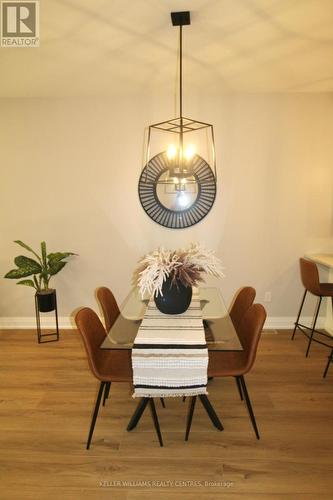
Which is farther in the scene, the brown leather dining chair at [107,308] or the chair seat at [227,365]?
the brown leather dining chair at [107,308]

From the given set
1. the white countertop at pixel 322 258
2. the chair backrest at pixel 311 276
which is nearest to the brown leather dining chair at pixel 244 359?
the chair backrest at pixel 311 276

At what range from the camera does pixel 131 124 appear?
334 centimetres

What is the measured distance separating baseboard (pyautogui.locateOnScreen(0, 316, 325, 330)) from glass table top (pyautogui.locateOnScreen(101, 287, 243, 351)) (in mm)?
1330

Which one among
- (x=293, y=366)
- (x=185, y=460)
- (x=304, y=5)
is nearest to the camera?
(x=185, y=460)

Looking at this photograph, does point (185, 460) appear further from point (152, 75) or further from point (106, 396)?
point (152, 75)

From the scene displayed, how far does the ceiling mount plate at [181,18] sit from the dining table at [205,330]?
2.04m

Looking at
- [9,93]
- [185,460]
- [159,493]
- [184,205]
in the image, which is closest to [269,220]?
[184,205]

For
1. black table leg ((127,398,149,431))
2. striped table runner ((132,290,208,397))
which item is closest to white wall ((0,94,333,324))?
black table leg ((127,398,149,431))

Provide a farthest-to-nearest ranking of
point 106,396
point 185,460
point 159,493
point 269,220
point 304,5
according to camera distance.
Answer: point 269,220, point 106,396, point 304,5, point 185,460, point 159,493

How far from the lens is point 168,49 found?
2469mm

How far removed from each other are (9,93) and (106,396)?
3.19 meters

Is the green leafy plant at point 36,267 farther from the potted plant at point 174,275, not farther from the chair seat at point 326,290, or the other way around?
the chair seat at point 326,290

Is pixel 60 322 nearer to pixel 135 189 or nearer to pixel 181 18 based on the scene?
pixel 135 189

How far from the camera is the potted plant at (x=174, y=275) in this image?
6.31 ft
